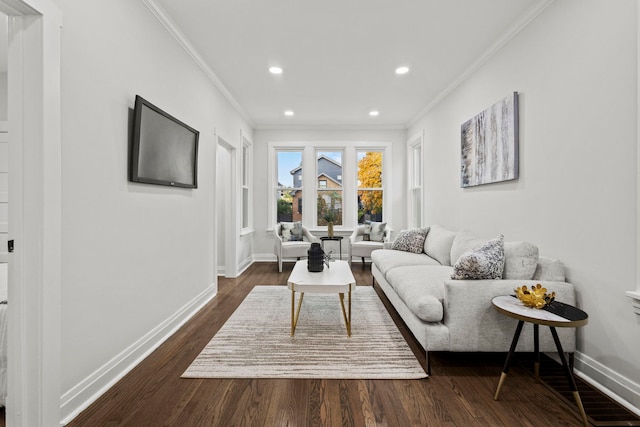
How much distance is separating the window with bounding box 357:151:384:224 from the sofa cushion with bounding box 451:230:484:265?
3.00 metres

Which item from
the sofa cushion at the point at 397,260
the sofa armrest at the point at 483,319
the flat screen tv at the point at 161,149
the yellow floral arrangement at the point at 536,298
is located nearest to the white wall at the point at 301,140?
the sofa cushion at the point at 397,260

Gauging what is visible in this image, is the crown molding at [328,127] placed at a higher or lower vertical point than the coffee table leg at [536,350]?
higher

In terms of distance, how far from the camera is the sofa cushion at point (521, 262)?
226 centimetres

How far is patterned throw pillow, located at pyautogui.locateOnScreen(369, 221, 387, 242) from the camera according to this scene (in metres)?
5.71

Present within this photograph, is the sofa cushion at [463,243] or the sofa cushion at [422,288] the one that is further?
the sofa cushion at [463,243]

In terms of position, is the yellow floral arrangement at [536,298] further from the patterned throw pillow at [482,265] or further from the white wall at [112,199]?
the white wall at [112,199]

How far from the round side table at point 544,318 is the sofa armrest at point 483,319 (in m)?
0.10

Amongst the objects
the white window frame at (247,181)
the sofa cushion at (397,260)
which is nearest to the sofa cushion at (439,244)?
the sofa cushion at (397,260)

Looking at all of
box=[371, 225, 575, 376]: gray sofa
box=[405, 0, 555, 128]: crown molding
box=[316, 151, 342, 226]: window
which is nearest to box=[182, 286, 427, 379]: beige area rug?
box=[371, 225, 575, 376]: gray sofa

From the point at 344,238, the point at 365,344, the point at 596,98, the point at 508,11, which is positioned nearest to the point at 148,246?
the point at 365,344

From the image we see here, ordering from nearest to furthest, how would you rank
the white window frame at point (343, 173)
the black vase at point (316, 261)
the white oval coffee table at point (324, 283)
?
the white oval coffee table at point (324, 283) < the black vase at point (316, 261) < the white window frame at point (343, 173)

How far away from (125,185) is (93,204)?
0.33 m

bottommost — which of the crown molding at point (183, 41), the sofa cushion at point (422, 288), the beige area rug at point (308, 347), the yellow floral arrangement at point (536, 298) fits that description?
the beige area rug at point (308, 347)

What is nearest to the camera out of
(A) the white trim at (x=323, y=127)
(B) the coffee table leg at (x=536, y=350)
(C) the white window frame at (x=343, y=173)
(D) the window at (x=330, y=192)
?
(B) the coffee table leg at (x=536, y=350)
